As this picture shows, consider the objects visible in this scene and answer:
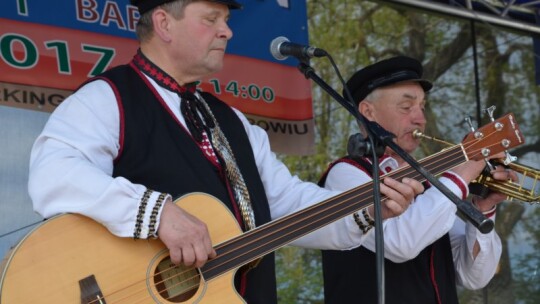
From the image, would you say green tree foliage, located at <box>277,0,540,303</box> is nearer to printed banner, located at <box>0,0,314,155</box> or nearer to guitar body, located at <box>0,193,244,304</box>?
printed banner, located at <box>0,0,314,155</box>

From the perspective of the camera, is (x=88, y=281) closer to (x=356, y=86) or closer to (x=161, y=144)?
(x=161, y=144)

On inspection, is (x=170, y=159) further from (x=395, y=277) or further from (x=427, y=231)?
(x=395, y=277)

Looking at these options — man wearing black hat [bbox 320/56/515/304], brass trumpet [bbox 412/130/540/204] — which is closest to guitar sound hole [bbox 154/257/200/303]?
man wearing black hat [bbox 320/56/515/304]

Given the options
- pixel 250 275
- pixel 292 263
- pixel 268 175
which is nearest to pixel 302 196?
pixel 268 175

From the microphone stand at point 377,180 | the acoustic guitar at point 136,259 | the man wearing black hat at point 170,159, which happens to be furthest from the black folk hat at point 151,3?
the acoustic guitar at point 136,259

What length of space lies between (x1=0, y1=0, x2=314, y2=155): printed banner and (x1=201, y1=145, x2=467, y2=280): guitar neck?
1.58 metres

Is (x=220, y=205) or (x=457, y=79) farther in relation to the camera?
(x=457, y=79)

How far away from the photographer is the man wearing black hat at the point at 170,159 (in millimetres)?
2531

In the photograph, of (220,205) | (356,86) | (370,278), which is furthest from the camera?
(356,86)

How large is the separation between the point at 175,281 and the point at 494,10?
3523 millimetres

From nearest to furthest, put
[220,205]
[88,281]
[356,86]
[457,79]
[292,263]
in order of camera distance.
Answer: [88,281]
[220,205]
[356,86]
[292,263]
[457,79]

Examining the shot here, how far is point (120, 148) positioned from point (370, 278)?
1225 millimetres

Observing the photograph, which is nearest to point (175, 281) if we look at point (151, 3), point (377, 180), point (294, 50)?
point (377, 180)

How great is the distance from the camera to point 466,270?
12.2 ft
